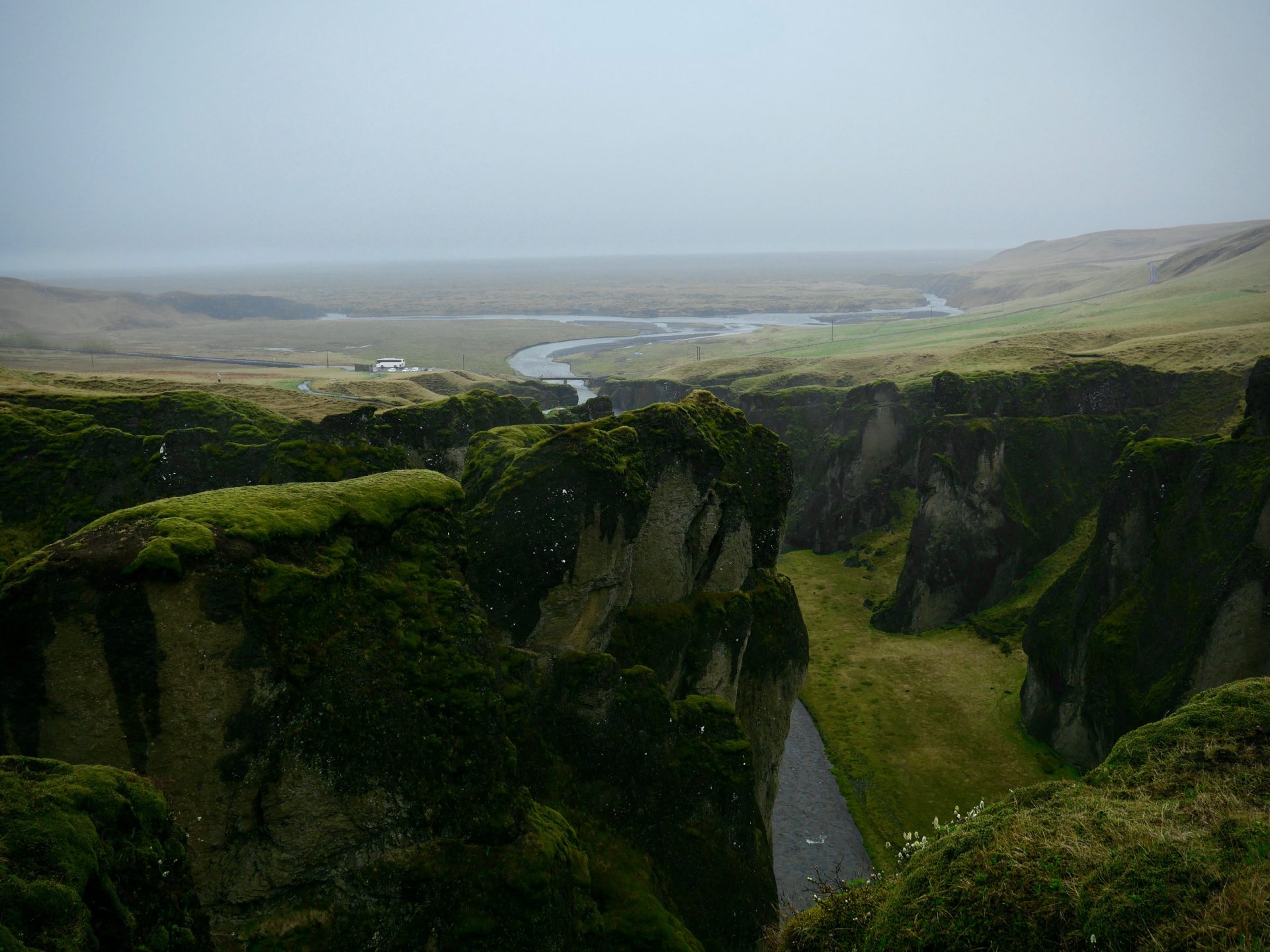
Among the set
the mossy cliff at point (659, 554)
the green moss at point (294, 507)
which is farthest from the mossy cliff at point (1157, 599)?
the green moss at point (294, 507)

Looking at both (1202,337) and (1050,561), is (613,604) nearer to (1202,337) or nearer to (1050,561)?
(1050,561)

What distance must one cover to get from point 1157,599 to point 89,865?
3965cm

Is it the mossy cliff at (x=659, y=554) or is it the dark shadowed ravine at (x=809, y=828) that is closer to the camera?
the mossy cliff at (x=659, y=554)

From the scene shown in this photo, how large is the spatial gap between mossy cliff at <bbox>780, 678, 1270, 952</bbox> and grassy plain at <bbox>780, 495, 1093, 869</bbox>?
1666 cm

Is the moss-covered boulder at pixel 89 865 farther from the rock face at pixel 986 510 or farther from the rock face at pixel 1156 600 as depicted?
the rock face at pixel 986 510

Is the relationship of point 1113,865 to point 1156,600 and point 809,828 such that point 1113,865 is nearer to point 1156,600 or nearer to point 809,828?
point 809,828

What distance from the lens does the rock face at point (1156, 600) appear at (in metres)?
30.6

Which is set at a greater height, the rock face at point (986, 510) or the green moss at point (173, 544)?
the green moss at point (173, 544)

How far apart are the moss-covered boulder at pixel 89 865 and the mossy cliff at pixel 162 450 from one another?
19.3 metres

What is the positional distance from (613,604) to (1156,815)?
15.9 meters

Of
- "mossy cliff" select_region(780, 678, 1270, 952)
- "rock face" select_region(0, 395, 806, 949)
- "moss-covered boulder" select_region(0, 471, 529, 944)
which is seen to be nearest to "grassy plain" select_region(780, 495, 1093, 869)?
"rock face" select_region(0, 395, 806, 949)

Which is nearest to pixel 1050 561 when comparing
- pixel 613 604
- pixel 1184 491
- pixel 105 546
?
pixel 1184 491

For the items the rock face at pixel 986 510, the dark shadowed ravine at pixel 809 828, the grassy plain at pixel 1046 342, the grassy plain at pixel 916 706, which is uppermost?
the grassy plain at pixel 1046 342

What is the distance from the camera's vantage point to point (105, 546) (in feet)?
45.4
